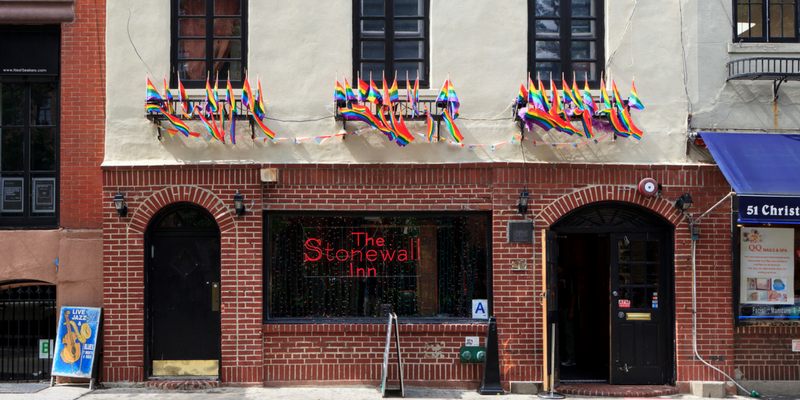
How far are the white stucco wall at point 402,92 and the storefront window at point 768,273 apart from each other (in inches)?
59.8

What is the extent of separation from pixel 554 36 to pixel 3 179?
8.13 meters

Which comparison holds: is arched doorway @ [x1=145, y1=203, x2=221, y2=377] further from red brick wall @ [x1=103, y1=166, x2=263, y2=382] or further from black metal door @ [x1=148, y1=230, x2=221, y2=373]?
red brick wall @ [x1=103, y1=166, x2=263, y2=382]

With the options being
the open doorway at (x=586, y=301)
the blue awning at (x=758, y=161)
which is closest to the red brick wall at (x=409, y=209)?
the blue awning at (x=758, y=161)

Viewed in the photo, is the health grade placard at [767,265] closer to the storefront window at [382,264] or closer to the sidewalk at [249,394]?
the sidewalk at [249,394]

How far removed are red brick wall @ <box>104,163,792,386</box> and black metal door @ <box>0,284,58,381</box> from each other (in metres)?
1.10

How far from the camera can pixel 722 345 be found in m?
8.55

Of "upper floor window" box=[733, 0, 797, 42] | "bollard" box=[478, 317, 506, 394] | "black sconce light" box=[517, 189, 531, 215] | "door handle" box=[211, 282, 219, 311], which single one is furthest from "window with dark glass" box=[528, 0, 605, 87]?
"door handle" box=[211, 282, 219, 311]

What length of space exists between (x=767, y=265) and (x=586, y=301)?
10.4 ft

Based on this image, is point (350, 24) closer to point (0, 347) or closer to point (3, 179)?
point (3, 179)

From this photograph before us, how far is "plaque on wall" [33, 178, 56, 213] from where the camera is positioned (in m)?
9.07

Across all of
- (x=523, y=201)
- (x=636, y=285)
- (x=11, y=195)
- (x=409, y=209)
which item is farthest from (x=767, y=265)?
(x=11, y=195)

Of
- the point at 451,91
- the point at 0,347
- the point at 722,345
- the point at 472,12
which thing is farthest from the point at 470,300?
the point at 0,347

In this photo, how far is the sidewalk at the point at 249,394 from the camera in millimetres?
8008

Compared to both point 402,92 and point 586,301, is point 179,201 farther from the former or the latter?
point 586,301
